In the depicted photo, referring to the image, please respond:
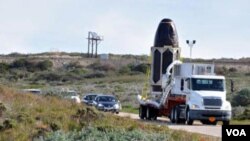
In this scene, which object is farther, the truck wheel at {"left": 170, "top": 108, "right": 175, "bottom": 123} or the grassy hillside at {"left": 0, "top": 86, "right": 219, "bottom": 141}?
the truck wheel at {"left": 170, "top": 108, "right": 175, "bottom": 123}

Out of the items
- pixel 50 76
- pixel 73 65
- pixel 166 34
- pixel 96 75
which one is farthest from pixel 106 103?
pixel 73 65

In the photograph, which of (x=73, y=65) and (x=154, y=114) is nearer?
(x=154, y=114)

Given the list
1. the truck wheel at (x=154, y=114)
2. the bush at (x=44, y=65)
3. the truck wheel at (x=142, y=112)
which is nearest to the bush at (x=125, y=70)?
the bush at (x=44, y=65)

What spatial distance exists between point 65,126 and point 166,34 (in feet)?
84.8

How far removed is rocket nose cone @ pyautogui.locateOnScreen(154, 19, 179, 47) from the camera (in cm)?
4850

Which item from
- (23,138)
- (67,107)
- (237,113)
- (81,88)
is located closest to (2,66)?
(81,88)

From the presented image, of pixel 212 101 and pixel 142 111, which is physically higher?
pixel 212 101

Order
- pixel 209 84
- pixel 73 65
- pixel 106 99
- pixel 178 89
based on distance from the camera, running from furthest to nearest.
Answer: pixel 73 65 < pixel 106 99 < pixel 178 89 < pixel 209 84

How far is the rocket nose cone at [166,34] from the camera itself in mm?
48500

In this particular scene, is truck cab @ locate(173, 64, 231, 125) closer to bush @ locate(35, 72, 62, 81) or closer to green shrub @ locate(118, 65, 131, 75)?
bush @ locate(35, 72, 62, 81)

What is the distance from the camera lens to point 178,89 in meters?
44.1

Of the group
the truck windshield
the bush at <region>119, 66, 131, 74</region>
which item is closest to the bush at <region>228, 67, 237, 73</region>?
the bush at <region>119, 66, 131, 74</region>

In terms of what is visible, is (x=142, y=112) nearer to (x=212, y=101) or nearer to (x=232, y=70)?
(x=212, y=101)

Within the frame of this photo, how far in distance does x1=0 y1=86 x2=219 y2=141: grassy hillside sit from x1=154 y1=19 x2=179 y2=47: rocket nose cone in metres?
18.5
